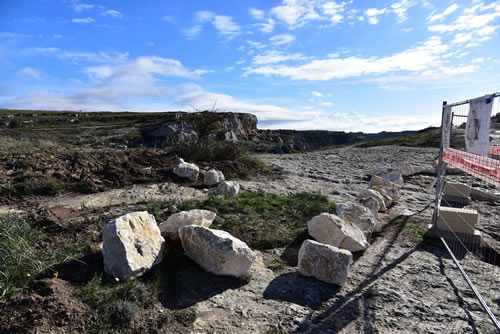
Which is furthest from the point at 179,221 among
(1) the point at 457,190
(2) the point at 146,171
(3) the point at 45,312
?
(1) the point at 457,190

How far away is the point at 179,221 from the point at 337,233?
6.62 feet

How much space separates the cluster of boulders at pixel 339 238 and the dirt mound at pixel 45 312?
2.15 meters

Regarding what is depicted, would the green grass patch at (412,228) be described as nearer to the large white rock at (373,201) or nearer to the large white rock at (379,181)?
the large white rock at (373,201)

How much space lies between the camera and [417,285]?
3.65 meters

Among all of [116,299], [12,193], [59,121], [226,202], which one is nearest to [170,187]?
[226,202]

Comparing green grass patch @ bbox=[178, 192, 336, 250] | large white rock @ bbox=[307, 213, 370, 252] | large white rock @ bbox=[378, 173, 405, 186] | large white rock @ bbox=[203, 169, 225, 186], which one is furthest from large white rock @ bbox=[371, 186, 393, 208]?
large white rock @ bbox=[203, 169, 225, 186]

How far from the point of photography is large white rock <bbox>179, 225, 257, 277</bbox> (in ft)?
11.4

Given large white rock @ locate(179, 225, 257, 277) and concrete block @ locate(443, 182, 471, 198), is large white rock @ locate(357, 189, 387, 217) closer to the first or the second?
concrete block @ locate(443, 182, 471, 198)

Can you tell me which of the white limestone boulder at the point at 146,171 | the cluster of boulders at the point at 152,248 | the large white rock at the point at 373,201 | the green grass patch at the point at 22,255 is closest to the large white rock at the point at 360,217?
the large white rock at the point at 373,201

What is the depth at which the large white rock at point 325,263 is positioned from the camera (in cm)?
354

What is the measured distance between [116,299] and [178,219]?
145cm

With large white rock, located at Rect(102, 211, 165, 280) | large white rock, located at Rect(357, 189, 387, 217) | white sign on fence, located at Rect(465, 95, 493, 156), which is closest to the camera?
large white rock, located at Rect(102, 211, 165, 280)

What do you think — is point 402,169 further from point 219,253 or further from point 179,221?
point 219,253

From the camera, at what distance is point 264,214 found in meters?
5.66
